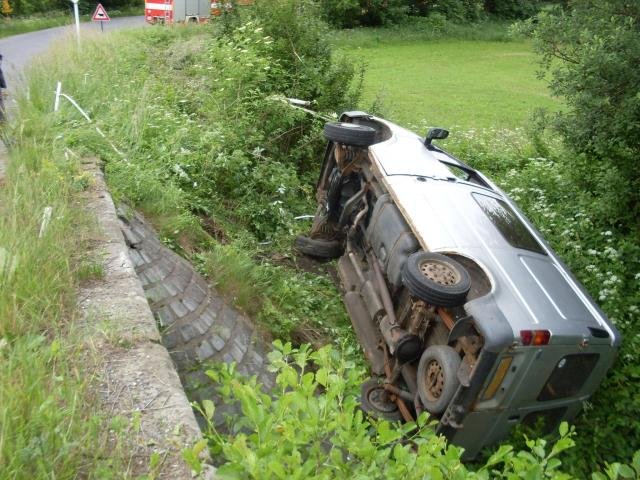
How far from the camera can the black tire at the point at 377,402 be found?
4.53 m

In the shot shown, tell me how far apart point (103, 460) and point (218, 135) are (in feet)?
20.1

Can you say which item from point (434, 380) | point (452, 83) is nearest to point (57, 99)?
point (434, 380)

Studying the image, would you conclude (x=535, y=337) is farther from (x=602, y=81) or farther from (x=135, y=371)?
(x=602, y=81)

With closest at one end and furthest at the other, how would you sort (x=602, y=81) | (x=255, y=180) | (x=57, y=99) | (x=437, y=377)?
(x=437, y=377)
(x=602, y=81)
(x=57, y=99)
(x=255, y=180)

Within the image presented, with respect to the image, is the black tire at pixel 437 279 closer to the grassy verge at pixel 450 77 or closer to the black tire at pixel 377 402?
the black tire at pixel 377 402

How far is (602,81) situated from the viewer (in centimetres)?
572

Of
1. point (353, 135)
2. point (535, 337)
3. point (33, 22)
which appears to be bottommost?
point (33, 22)

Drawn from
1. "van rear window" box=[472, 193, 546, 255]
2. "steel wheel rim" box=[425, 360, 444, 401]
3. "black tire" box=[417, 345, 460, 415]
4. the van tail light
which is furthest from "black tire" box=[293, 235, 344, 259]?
the van tail light

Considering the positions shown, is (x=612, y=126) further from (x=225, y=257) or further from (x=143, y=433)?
(x=143, y=433)

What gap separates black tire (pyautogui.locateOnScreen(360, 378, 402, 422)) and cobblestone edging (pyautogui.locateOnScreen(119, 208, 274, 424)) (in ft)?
2.46

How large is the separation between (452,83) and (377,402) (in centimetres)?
1610

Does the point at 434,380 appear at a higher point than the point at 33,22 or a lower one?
higher

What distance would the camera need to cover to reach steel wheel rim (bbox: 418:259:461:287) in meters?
4.07

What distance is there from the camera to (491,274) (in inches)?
166
